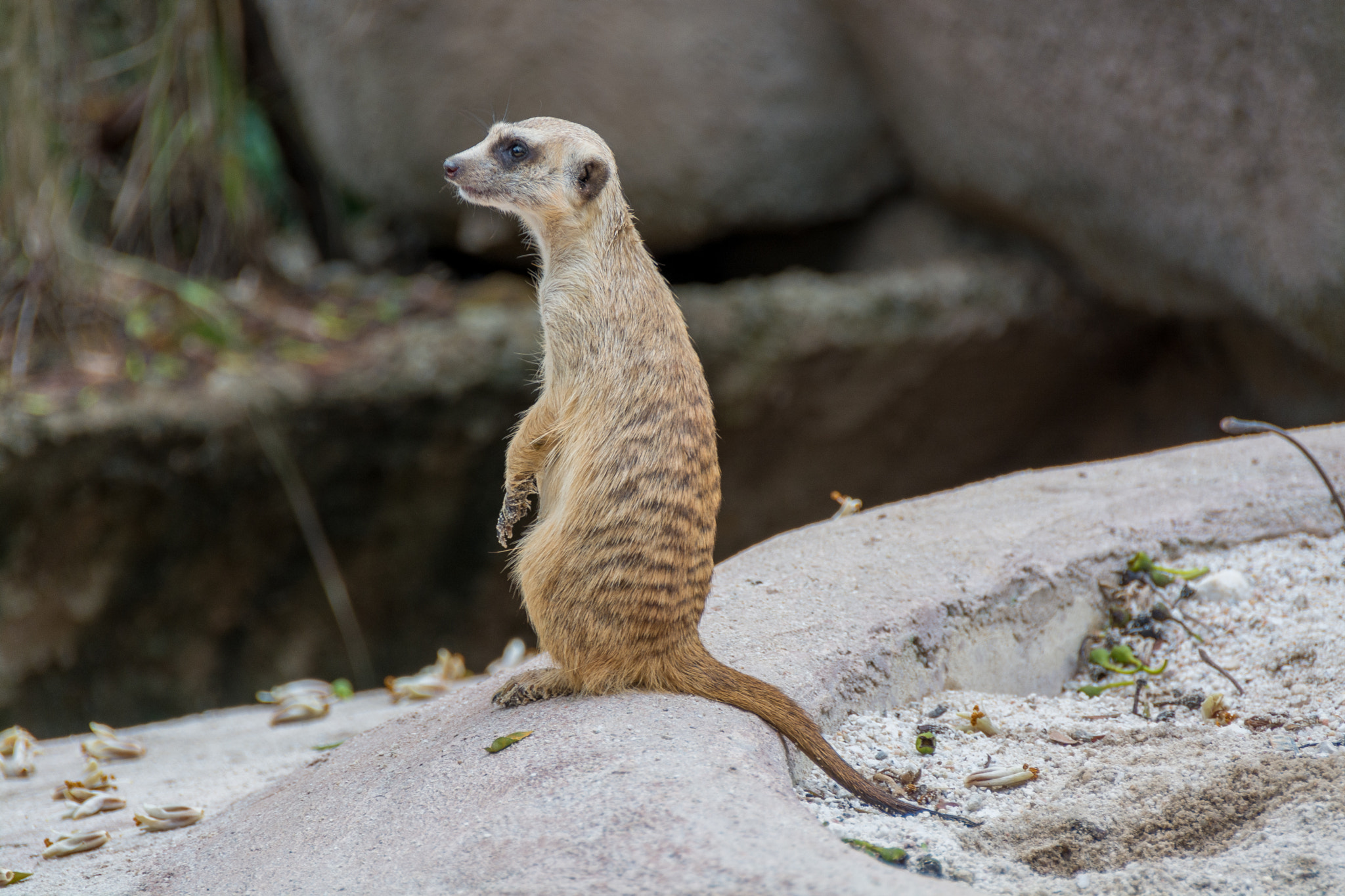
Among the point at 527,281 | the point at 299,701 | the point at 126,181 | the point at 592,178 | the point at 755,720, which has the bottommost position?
the point at 299,701

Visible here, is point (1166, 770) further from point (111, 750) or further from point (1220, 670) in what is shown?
point (111, 750)

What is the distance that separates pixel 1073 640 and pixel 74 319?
4.64 meters

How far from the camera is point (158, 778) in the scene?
2.90 m

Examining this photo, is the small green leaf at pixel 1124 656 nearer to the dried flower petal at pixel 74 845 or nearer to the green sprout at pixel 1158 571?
the green sprout at pixel 1158 571

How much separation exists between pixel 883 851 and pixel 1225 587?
55.7 inches

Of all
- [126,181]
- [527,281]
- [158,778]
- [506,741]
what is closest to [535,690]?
[506,741]

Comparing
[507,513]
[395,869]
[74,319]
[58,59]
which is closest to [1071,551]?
[507,513]

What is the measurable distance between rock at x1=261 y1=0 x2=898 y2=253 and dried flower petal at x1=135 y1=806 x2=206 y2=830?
12.7 ft

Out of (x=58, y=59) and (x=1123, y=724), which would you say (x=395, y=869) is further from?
(x=58, y=59)

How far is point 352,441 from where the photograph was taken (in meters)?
5.08

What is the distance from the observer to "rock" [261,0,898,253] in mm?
5621

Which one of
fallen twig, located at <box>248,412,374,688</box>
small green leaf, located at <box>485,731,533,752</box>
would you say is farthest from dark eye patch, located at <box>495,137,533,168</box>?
fallen twig, located at <box>248,412,374,688</box>

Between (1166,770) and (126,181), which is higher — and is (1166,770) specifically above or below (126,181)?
below

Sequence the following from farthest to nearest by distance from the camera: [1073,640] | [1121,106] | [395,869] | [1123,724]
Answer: [1121,106], [1073,640], [1123,724], [395,869]
